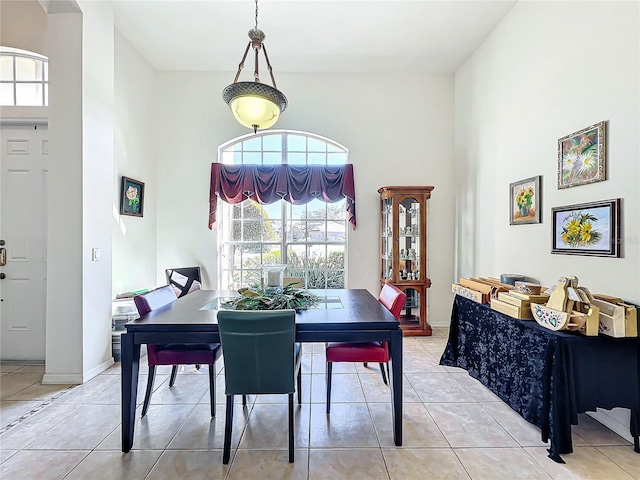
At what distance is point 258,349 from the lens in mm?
1730

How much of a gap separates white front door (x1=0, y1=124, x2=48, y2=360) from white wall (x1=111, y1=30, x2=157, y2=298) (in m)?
0.60

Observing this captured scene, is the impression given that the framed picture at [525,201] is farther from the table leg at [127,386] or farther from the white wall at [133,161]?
the white wall at [133,161]

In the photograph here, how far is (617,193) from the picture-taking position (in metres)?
2.03

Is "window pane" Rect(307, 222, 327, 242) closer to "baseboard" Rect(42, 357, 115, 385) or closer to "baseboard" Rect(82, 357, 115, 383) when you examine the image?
"baseboard" Rect(82, 357, 115, 383)

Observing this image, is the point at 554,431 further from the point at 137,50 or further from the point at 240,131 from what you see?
the point at 137,50

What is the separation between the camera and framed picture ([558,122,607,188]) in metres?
2.14

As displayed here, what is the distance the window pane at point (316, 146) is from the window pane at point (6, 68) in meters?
3.18

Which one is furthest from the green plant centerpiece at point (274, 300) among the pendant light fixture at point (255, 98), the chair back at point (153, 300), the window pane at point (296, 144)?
the window pane at point (296, 144)

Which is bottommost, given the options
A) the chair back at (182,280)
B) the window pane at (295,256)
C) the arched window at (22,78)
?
the chair back at (182,280)

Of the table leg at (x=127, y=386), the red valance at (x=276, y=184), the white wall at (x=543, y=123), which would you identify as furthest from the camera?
the red valance at (x=276, y=184)

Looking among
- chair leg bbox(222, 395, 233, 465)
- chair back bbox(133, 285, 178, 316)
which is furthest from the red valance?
chair leg bbox(222, 395, 233, 465)

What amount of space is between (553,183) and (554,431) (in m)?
1.87

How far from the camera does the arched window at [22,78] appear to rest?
304 centimetres

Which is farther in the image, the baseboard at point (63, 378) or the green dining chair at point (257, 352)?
the baseboard at point (63, 378)
